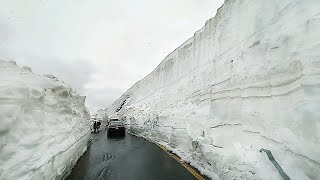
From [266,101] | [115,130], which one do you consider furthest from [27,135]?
[115,130]

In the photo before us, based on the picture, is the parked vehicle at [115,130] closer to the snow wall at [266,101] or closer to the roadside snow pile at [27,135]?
the snow wall at [266,101]

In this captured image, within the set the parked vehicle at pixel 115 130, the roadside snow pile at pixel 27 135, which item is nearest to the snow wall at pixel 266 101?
the roadside snow pile at pixel 27 135

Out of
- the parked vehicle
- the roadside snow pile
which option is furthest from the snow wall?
the parked vehicle

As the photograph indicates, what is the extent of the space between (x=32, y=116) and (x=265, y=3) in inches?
451

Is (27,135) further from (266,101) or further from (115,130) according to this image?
(115,130)

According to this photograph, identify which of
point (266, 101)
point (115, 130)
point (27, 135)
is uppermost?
point (266, 101)

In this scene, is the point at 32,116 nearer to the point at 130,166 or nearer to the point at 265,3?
the point at 130,166

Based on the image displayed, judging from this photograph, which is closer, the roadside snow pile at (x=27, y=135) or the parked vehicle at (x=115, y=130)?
the roadside snow pile at (x=27, y=135)

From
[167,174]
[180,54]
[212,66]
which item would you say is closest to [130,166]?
[167,174]

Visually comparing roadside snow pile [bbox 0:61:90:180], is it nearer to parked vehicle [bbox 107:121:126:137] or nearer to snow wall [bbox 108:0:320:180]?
snow wall [bbox 108:0:320:180]

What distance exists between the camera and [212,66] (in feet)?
71.9

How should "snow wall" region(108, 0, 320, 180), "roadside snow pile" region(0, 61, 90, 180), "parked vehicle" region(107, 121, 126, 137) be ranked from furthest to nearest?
1. "parked vehicle" region(107, 121, 126, 137)
2. "snow wall" region(108, 0, 320, 180)
3. "roadside snow pile" region(0, 61, 90, 180)

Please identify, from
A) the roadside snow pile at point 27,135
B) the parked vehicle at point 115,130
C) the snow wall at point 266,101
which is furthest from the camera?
the parked vehicle at point 115,130

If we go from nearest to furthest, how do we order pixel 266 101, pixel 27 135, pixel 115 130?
pixel 27 135
pixel 266 101
pixel 115 130
